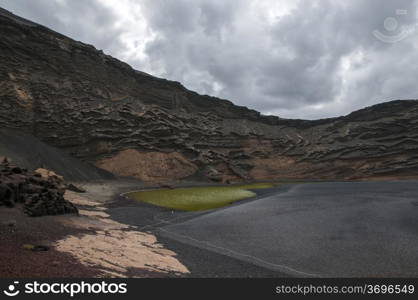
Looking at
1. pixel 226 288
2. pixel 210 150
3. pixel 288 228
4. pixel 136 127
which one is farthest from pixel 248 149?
pixel 226 288

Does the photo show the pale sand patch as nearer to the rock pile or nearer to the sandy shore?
the sandy shore

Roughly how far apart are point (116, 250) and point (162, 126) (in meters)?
63.6

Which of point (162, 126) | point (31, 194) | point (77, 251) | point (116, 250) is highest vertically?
point (162, 126)

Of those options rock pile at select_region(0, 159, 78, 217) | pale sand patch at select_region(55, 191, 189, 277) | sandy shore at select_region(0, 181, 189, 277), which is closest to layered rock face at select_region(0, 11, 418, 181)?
rock pile at select_region(0, 159, 78, 217)

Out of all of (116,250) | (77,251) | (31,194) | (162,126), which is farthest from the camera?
(162,126)

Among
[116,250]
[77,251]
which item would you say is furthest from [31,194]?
[77,251]

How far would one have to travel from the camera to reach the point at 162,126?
247 feet

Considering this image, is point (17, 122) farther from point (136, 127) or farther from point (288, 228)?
point (288, 228)

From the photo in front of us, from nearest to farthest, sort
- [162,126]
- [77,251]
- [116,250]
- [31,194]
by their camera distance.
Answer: [77,251]
[116,250]
[31,194]
[162,126]

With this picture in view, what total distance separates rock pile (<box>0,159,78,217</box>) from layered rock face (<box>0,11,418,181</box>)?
43.5 m

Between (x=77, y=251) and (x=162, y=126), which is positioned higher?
(x=162, y=126)

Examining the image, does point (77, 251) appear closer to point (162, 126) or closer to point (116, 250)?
point (116, 250)

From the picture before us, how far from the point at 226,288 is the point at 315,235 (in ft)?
42.6

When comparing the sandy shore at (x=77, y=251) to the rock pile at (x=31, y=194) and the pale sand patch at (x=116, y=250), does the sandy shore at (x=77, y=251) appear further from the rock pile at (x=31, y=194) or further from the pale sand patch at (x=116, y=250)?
the rock pile at (x=31, y=194)
